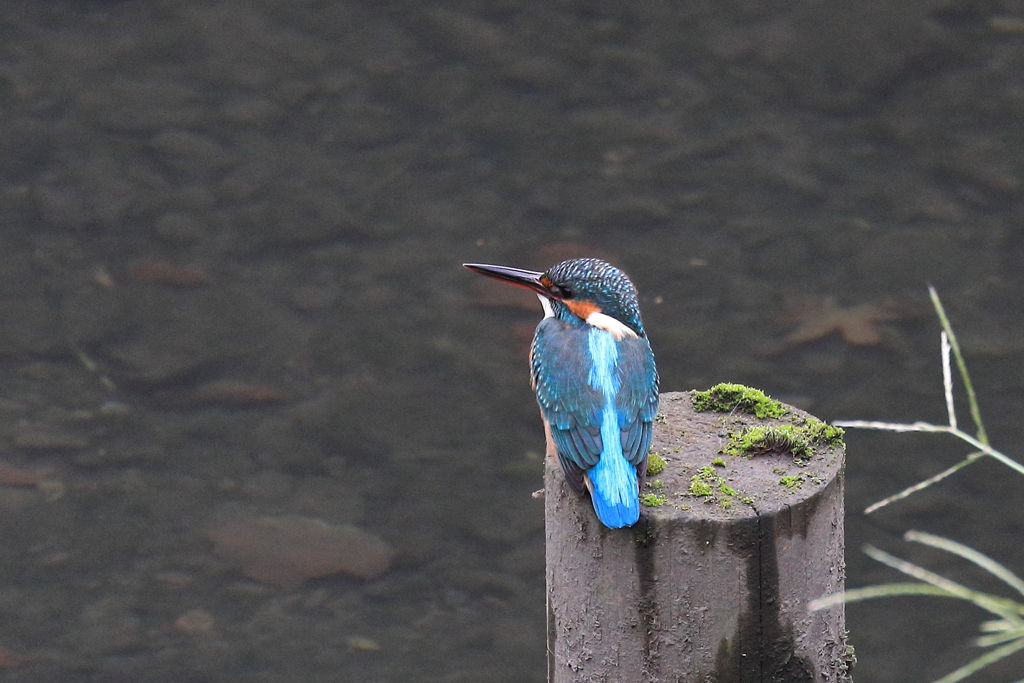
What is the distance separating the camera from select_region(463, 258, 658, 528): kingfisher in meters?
1.98

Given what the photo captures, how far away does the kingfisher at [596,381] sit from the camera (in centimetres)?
198

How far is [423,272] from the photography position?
218 inches

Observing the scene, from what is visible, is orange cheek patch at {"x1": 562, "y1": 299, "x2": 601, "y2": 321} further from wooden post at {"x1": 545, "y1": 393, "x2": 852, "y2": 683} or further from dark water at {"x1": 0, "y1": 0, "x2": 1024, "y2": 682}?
dark water at {"x1": 0, "y1": 0, "x2": 1024, "y2": 682}

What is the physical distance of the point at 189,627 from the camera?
15.0 ft

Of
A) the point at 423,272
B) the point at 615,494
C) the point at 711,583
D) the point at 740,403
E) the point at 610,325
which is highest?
the point at 423,272

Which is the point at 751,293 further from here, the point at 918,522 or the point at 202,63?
the point at 202,63

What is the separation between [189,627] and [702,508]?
3.12 m

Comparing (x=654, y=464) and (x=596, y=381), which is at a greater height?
(x=596, y=381)

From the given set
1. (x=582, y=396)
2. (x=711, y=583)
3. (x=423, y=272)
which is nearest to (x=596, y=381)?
(x=582, y=396)

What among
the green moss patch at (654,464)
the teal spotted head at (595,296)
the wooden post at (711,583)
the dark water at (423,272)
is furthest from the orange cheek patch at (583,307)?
the dark water at (423,272)

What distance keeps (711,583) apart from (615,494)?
0.18 metres

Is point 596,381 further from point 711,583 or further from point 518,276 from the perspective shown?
point 711,583

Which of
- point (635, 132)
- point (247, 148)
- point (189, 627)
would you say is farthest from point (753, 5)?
point (189, 627)

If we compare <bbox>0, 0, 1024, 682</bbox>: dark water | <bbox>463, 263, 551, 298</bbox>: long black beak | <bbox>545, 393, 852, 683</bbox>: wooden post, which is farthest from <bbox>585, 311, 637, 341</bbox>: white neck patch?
<bbox>0, 0, 1024, 682</bbox>: dark water
